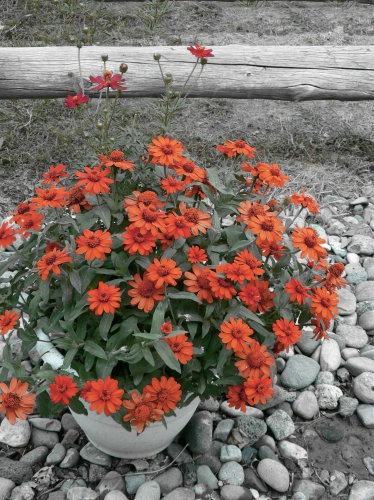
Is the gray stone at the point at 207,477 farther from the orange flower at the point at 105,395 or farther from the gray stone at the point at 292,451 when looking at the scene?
the orange flower at the point at 105,395

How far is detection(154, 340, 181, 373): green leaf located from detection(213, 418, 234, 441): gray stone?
0.64 metres

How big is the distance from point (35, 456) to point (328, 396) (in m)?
1.02

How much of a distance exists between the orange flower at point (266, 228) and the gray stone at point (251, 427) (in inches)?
29.0

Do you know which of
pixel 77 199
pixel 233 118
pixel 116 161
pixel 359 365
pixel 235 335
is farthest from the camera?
pixel 233 118

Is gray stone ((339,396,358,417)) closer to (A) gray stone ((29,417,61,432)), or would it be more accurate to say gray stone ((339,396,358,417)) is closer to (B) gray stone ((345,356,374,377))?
(B) gray stone ((345,356,374,377))

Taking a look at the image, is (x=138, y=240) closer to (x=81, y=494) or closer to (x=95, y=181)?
(x=95, y=181)

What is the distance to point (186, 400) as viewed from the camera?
1.80 m

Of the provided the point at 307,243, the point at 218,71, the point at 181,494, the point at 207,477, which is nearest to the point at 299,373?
the point at 207,477

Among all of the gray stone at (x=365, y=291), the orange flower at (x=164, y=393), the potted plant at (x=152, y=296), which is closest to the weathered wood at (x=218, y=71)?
the gray stone at (x=365, y=291)

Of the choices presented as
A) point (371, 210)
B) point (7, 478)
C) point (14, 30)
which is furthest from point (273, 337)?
point (14, 30)

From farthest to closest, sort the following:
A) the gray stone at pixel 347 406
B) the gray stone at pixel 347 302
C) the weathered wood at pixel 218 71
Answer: the weathered wood at pixel 218 71 < the gray stone at pixel 347 302 < the gray stone at pixel 347 406

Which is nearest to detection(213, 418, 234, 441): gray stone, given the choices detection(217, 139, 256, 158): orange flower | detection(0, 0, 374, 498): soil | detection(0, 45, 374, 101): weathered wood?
detection(217, 139, 256, 158): orange flower

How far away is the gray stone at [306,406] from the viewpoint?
2227 millimetres

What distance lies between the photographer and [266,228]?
1.70 metres
